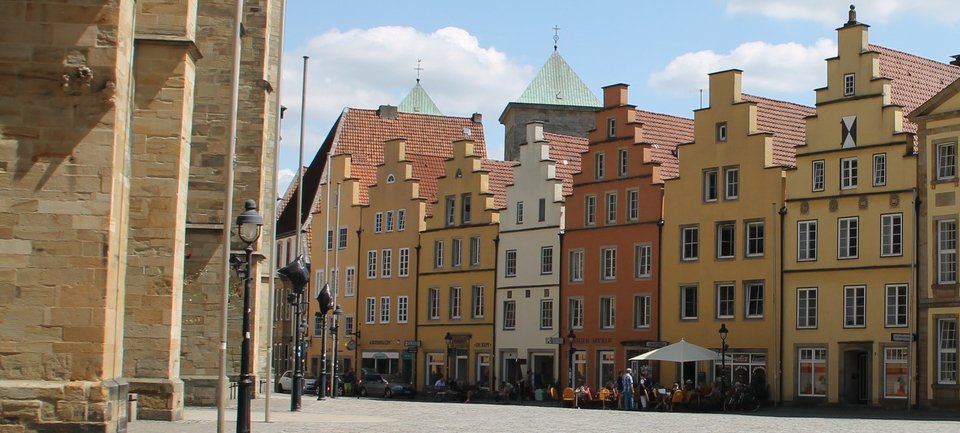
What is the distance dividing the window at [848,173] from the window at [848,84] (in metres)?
2.27

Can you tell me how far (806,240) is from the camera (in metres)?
55.8

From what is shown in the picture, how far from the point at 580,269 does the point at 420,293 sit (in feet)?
42.0

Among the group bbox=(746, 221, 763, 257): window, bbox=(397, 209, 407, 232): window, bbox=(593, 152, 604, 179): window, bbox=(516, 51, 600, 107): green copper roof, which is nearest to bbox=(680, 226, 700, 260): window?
bbox=(746, 221, 763, 257): window

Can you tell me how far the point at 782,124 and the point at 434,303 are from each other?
20773 mm

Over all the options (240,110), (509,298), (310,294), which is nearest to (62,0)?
(240,110)

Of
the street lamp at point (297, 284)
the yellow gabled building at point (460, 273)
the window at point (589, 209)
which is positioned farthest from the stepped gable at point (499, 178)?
the street lamp at point (297, 284)

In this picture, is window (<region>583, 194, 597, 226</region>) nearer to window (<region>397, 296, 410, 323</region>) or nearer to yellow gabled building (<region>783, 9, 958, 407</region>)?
yellow gabled building (<region>783, 9, 958, 407</region>)

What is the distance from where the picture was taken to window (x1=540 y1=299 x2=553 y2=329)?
6731 cm

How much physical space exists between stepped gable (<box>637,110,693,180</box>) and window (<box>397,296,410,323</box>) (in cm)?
1687

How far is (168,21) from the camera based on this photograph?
26062mm

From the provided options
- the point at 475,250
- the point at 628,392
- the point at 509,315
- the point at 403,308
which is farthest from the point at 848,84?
the point at 403,308

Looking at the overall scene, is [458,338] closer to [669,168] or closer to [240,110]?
[669,168]

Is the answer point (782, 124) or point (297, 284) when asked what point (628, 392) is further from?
point (297, 284)

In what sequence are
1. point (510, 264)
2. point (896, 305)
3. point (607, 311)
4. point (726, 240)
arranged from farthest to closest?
point (510, 264)
point (607, 311)
point (726, 240)
point (896, 305)
